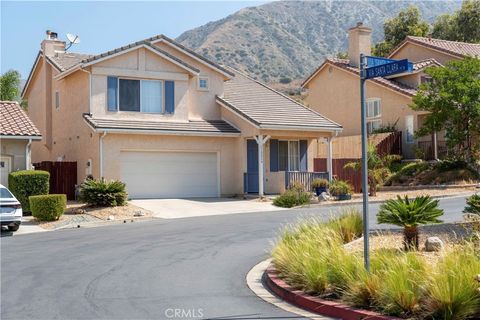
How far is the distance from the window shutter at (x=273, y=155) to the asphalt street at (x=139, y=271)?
34.8ft

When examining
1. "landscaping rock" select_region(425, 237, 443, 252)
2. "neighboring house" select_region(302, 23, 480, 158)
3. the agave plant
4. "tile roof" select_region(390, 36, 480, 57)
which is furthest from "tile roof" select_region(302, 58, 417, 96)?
"landscaping rock" select_region(425, 237, 443, 252)

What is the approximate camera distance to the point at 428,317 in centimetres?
745

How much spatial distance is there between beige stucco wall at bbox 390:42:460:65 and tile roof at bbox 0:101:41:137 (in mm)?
26654

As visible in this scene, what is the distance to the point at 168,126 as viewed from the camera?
91.6 feet

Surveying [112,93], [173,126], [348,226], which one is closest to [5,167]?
[112,93]

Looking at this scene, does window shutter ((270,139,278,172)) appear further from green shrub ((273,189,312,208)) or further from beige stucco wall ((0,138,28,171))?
beige stucco wall ((0,138,28,171))

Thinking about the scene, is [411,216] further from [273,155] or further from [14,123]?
[14,123]

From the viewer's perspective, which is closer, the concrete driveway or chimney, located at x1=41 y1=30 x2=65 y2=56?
the concrete driveway

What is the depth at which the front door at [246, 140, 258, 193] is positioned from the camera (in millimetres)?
29312

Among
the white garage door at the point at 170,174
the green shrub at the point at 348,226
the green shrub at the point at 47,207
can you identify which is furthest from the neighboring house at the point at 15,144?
the green shrub at the point at 348,226

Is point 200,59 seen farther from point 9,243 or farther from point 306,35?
point 306,35

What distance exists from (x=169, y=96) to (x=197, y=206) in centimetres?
617

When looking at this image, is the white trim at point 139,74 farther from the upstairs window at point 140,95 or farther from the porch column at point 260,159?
the porch column at point 260,159

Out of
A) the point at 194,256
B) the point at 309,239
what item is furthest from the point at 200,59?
the point at 309,239
